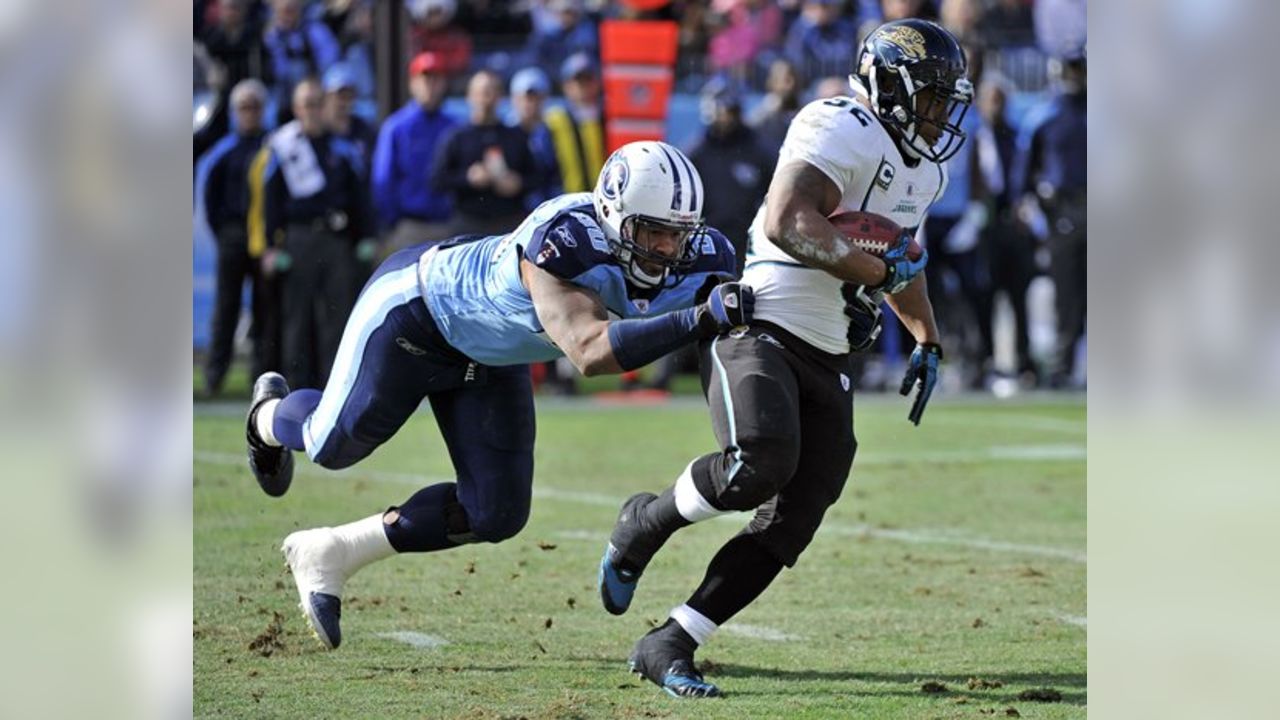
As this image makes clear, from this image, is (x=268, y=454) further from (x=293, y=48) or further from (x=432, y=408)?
(x=293, y=48)

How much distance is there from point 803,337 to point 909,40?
804 millimetres

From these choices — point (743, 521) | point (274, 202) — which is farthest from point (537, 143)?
point (743, 521)

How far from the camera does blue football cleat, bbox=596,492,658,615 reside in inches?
186

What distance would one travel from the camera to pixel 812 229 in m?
4.33

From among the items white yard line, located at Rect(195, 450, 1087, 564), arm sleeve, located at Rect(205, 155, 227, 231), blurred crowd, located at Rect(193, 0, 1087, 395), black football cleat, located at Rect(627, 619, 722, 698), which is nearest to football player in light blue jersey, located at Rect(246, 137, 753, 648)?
black football cleat, located at Rect(627, 619, 722, 698)

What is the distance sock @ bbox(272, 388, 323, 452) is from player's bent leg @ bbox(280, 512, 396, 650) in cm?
30

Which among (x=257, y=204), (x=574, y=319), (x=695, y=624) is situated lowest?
(x=257, y=204)

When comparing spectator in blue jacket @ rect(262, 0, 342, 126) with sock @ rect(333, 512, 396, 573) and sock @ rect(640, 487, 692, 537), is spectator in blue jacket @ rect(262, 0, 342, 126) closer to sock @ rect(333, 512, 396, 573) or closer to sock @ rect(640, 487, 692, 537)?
sock @ rect(333, 512, 396, 573)

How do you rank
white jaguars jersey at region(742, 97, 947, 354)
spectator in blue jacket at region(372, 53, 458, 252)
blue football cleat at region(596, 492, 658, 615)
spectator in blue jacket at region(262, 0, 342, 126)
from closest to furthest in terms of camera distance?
white jaguars jersey at region(742, 97, 947, 354)
blue football cleat at region(596, 492, 658, 615)
spectator in blue jacket at region(372, 53, 458, 252)
spectator in blue jacket at region(262, 0, 342, 126)

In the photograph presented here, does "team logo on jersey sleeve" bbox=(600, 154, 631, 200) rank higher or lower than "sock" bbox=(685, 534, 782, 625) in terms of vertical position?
higher

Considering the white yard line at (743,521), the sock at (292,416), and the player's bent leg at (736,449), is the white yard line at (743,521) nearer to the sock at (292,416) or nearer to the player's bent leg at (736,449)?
the sock at (292,416)
